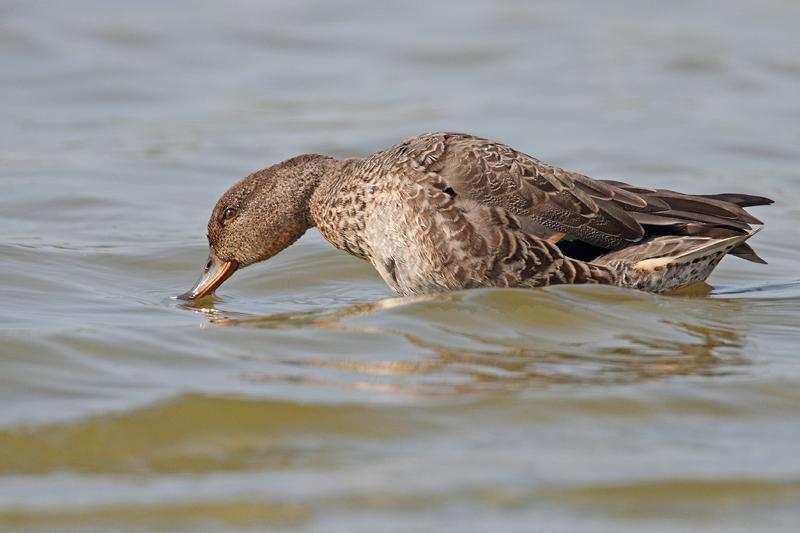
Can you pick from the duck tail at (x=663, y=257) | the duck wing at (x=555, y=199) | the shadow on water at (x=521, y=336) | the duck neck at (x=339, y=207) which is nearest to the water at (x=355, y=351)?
the shadow on water at (x=521, y=336)

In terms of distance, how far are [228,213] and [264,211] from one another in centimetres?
25

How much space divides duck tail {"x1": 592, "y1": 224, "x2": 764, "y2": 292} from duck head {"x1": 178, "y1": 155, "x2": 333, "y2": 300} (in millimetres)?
2018

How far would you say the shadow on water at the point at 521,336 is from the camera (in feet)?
23.4

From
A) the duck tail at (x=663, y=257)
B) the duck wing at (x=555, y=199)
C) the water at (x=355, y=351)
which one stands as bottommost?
the water at (x=355, y=351)

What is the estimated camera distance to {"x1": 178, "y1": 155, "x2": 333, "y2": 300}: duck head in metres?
9.16

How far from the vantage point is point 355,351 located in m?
7.55

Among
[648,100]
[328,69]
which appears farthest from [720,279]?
[328,69]

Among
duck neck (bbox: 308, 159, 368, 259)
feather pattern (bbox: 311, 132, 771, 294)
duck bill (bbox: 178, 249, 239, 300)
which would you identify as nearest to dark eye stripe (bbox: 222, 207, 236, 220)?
duck bill (bbox: 178, 249, 239, 300)

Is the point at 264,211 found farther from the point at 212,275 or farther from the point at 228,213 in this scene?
the point at 212,275

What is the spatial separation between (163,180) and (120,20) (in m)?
7.12

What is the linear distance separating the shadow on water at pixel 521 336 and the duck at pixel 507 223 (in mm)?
177

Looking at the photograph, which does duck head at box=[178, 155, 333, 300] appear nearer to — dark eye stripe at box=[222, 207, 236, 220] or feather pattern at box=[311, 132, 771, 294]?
dark eye stripe at box=[222, 207, 236, 220]

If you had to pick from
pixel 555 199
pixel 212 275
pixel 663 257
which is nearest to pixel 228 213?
pixel 212 275

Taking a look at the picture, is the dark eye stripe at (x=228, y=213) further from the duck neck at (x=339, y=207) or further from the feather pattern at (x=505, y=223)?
the feather pattern at (x=505, y=223)
